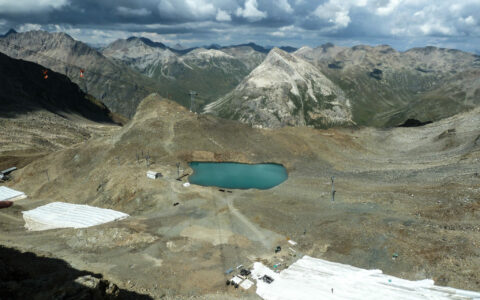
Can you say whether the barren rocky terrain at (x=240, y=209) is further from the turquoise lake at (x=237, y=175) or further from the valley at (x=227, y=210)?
the turquoise lake at (x=237, y=175)

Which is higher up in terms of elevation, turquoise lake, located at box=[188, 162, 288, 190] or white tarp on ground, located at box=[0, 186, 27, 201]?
turquoise lake, located at box=[188, 162, 288, 190]

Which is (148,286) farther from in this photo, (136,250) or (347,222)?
(347,222)

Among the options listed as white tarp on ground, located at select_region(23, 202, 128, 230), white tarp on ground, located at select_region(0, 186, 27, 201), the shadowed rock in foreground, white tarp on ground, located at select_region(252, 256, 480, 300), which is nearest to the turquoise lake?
white tarp on ground, located at select_region(23, 202, 128, 230)

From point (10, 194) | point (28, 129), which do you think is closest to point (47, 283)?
point (10, 194)

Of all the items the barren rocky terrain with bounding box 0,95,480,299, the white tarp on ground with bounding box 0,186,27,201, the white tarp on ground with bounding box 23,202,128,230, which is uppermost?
the barren rocky terrain with bounding box 0,95,480,299

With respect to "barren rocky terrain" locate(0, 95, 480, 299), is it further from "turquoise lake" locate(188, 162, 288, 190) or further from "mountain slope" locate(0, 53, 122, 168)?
"mountain slope" locate(0, 53, 122, 168)

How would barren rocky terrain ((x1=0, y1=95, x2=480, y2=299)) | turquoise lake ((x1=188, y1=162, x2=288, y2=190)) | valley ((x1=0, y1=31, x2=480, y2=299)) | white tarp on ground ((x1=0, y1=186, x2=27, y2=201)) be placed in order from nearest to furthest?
valley ((x1=0, y1=31, x2=480, y2=299)) < barren rocky terrain ((x1=0, y1=95, x2=480, y2=299)) < white tarp on ground ((x1=0, y1=186, x2=27, y2=201)) < turquoise lake ((x1=188, y1=162, x2=288, y2=190))

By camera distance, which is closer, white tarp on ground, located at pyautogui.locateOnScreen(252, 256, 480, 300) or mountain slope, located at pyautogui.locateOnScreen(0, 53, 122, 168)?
white tarp on ground, located at pyautogui.locateOnScreen(252, 256, 480, 300)
